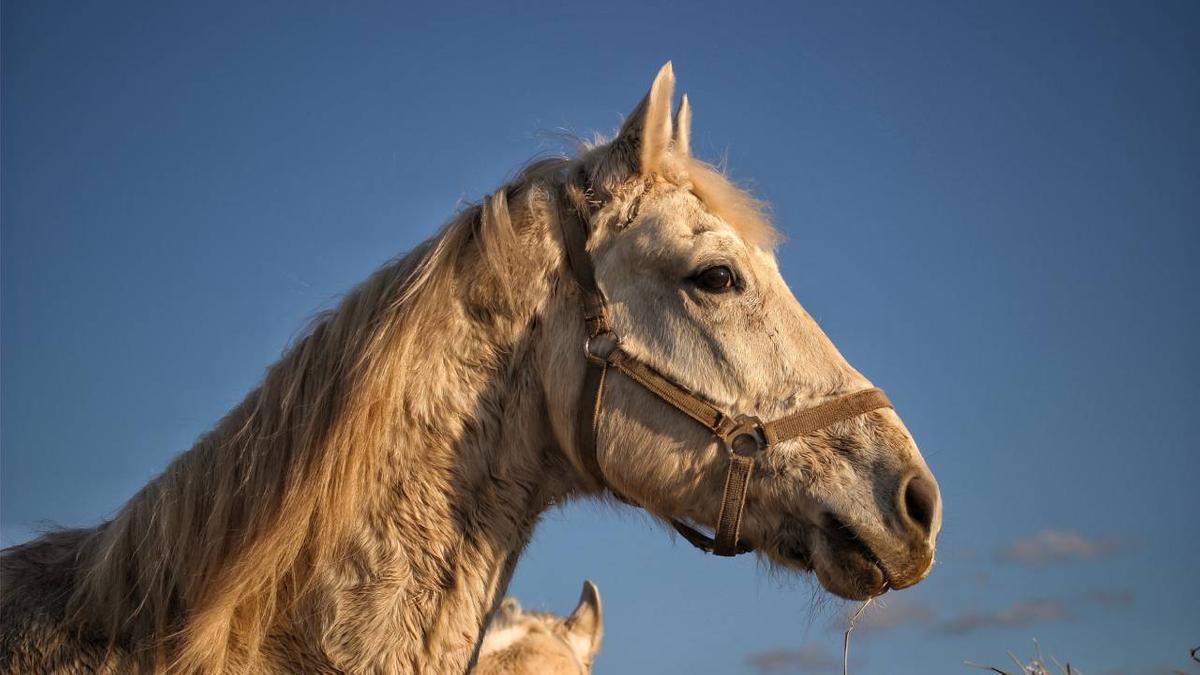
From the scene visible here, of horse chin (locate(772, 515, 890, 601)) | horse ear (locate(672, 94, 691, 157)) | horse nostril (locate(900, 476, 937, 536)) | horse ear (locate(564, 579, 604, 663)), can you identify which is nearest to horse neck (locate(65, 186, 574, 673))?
horse ear (locate(672, 94, 691, 157))

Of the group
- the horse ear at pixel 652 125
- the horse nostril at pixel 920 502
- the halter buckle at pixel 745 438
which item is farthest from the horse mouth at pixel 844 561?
the horse ear at pixel 652 125

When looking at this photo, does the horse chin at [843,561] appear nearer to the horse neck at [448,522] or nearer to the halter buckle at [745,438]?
the halter buckle at [745,438]

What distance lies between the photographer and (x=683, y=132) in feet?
12.8

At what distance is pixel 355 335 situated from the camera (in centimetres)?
329

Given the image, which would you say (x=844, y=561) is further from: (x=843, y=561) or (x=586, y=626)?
(x=586, y=626)

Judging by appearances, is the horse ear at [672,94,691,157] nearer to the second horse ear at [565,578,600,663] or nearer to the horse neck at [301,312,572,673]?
the horse neck at [301,312,572,673]

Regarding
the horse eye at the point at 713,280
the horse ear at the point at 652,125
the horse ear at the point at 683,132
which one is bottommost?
the horse eye at the point at 713,280

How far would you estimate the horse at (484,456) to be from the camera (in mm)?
2992

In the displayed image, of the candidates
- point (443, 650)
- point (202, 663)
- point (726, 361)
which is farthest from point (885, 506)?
point (202, 663)

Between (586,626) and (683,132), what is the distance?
3.50 metres

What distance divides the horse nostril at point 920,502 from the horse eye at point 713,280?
89 cm

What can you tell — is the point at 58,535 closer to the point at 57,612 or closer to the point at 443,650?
the point at 57,612

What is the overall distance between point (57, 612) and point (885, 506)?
8.40ft

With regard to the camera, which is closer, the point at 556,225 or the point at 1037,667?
the point at 556,225
